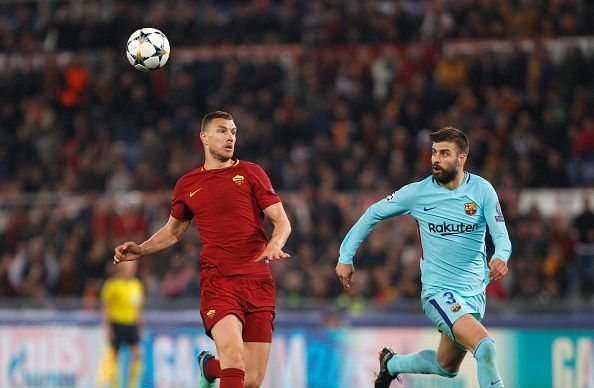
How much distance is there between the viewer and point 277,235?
7883 mm

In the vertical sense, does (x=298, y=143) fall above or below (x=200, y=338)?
above

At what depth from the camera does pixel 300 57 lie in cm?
1912

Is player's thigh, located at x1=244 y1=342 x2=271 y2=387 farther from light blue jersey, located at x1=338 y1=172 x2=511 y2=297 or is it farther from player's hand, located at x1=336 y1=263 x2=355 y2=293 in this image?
light blue jersey, located at x1=338 y1=172 x2=511 y2=297

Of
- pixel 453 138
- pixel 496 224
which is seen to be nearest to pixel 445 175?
pixel 453 138

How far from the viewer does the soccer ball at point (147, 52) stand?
9.80 metres

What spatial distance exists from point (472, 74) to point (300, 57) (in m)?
3.00

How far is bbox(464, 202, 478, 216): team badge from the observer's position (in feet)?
27.2

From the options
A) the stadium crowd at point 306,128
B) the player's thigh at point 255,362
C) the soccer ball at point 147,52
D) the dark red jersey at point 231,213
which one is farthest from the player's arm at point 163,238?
the stadium crowd at point 306,128

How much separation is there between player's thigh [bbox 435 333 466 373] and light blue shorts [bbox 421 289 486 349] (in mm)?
137

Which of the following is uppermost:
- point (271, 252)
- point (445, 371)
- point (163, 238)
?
point (163, 238)

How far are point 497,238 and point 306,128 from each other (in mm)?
10016

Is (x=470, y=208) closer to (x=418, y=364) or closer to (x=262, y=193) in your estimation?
(x=418, y=364)

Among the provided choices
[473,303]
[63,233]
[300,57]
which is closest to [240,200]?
[473,303]

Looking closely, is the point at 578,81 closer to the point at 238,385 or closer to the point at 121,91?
the point at 121,91
